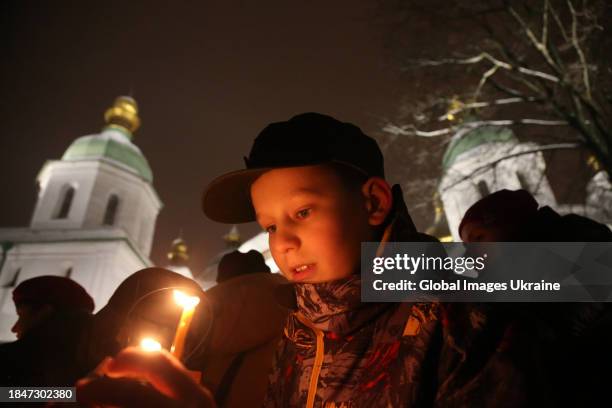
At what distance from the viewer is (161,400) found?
975mm

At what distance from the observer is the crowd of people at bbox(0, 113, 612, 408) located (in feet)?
3.35

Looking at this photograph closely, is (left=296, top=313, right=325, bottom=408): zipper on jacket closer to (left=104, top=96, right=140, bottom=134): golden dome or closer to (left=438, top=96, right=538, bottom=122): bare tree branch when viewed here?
(left=438, top=96, right=538, bottom=122): bare tree branch

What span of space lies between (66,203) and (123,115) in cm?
799

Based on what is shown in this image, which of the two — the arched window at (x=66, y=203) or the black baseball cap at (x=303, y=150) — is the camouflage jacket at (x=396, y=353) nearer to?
the black baseball cap at (x=303, y=150)

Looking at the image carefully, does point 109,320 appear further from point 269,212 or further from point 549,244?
point 549,244

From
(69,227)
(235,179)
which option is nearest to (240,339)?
(235,179)

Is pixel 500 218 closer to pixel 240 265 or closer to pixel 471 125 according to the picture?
pixel 240 265

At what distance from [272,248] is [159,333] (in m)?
0.56

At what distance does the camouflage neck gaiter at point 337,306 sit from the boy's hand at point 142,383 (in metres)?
0.61

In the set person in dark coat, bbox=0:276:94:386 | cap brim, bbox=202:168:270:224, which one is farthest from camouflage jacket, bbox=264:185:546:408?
person in dark coat, bbox=0:276:94:386

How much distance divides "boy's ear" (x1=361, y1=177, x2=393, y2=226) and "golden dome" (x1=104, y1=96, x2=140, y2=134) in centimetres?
3298

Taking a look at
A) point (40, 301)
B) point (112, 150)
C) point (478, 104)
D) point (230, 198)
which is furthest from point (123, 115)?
point (230, 198)

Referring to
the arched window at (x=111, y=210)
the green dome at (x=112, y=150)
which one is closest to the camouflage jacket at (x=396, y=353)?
the arched window at (x=111, y=210)

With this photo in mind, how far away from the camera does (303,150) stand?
1.54 m
